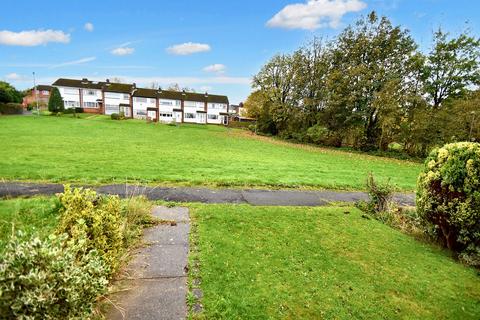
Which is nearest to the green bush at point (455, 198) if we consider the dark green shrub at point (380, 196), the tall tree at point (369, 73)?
the dark green shrub at point (380, 196)

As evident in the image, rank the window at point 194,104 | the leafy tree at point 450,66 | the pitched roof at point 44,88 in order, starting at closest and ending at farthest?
the leafy tree at point 450,66 < the window at point 194,104 < the pitched roof at point 44,88

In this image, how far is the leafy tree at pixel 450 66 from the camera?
25.6 metres

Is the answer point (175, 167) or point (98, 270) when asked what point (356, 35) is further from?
point (98, 270)

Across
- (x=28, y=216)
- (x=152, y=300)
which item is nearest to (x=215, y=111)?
(x=28, y=216)

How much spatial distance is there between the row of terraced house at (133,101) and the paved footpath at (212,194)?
57552 millimetres

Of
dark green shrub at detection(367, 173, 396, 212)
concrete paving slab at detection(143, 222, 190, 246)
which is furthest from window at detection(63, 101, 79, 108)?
dark green shrub at detection(367, 173, 396, 212)

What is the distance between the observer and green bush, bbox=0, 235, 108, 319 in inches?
91.2

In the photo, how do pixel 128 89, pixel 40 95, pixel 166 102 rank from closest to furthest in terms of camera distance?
pixel 128 89, pixel 166 102, pixel 40 95

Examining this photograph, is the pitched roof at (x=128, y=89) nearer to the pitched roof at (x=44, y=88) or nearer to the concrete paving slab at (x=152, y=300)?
the pitched roof at (x=44, y=88)

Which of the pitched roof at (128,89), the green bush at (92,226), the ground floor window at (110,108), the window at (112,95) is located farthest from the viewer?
the ground floor window at (110,108)

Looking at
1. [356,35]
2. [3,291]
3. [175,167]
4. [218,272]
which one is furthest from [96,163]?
[356,35]

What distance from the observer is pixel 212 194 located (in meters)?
8.87

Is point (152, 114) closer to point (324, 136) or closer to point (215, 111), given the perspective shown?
point (215, 111)

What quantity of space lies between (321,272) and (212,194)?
4.76m
